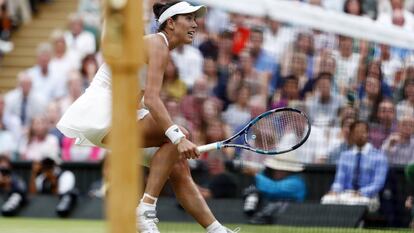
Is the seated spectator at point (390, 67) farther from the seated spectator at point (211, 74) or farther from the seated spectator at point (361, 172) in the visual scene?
the seated spectator at point (211, 74)

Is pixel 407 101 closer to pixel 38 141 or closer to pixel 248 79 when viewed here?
pixel 248 79

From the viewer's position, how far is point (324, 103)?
12.6 meters

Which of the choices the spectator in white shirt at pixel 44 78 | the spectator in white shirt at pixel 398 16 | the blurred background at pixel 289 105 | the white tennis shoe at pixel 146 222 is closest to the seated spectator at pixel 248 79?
the blurred background at pixel 289 105

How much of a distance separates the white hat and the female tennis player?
159 inches

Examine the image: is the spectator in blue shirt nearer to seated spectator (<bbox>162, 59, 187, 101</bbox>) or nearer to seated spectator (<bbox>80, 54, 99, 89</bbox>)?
seated spectator (<bbox>162, 59, 187, 101</bbox>)

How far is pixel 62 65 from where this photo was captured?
1709cm

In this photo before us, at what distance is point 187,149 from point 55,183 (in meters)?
6.71

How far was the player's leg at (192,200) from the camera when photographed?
8.50 meters

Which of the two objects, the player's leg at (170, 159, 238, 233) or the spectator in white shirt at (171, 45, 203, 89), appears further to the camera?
the spectator in white shirt at (171, 45, 203, 89)

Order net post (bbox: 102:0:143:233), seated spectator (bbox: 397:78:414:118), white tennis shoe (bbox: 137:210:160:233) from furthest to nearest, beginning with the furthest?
seated spectator (bbox: 397:78:414:118)
white tennis shoe (bbox: 137:210:160:233)
net post (bbox: 102:0:143:233)

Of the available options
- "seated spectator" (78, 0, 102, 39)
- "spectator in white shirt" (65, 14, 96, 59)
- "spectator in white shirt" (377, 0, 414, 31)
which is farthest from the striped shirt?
"seated spectator" (78, 0, 102, 39)

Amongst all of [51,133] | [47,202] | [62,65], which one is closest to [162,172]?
[47,202]

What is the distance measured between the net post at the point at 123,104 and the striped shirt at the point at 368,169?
7771mm

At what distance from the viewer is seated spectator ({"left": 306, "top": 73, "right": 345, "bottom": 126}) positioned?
1253cm
